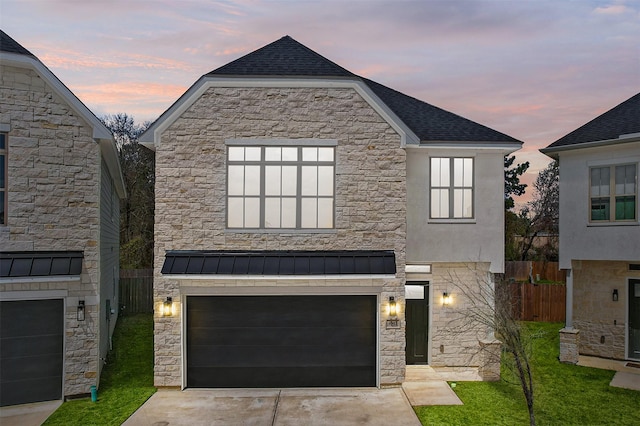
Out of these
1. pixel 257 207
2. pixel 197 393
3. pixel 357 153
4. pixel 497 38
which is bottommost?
pixel 197 393

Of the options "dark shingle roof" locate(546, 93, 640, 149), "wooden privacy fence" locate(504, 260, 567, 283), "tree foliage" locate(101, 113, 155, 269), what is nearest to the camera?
"dark shingle roof" locate(546, 93, 640, 149)

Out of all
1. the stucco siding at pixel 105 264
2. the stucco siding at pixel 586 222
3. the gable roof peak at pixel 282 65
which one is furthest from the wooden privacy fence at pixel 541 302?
the stucco siding at pixel 105 264

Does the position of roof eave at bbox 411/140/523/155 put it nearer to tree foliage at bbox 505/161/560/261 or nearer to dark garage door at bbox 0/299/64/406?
dark garage door at bbox 0/299/64/406

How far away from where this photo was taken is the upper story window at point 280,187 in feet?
36.4

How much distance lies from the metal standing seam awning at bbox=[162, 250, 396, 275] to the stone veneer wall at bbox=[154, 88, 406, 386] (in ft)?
0.76

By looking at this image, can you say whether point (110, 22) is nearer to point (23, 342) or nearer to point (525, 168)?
point (23, 342)

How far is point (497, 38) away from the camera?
50.6 feet

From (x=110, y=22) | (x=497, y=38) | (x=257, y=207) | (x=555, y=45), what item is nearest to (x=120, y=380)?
(x=257, y=207)

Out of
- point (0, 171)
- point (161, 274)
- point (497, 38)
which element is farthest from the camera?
point (497, 38)

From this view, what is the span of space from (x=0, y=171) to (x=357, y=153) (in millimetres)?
8087

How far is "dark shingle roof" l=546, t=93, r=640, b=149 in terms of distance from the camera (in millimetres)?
12797

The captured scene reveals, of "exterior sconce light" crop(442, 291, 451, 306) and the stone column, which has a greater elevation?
"exterior sconce light" crop(442, 291, 451, 306)

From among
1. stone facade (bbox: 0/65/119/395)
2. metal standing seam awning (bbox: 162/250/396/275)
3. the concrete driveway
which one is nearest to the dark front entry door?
the concrete driveway

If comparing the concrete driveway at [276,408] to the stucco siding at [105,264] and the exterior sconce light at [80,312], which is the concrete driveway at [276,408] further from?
the stucco siding at [105,264]
